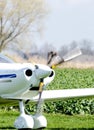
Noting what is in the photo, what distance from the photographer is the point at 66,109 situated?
55.6 feet

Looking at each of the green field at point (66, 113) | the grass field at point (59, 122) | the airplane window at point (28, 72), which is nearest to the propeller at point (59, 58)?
the airplane window at point (28, 72)

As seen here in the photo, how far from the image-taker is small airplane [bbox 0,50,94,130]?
35.2 ft

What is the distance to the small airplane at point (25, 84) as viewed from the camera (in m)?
10.7

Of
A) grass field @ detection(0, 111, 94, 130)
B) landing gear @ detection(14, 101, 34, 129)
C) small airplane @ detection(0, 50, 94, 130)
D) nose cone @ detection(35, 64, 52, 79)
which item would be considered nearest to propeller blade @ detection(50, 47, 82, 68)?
small airplane @ detection(0, 50, 94, 130)

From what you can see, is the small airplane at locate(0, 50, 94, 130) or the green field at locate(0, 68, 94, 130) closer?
the small airplane at locate(0, 50, 94, 130)

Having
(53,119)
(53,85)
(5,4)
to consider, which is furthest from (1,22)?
(53,119)

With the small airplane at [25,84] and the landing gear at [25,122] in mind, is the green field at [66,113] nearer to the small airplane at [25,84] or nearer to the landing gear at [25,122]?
the small airplane at [25,84]

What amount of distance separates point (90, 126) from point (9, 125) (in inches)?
75.9

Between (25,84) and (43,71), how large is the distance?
0.57 m

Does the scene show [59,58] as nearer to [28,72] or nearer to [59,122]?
[28,72]

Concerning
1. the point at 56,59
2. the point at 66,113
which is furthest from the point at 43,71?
the point at 66,113

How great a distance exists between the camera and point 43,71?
35.1 feet

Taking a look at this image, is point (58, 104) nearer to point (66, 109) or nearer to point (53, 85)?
point (66, 109)

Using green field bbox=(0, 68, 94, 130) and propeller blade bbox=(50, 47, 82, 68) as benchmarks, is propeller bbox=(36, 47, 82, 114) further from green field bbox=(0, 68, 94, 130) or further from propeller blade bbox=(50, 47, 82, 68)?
green field bbox=(0, 68, 94, 130)
